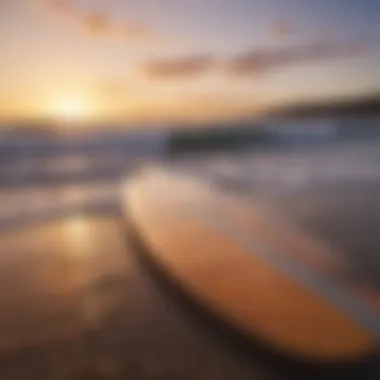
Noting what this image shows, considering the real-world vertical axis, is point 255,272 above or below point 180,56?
below

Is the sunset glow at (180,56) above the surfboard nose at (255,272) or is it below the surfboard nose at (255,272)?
above

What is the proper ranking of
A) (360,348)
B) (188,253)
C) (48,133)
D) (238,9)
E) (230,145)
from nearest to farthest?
(360,348), (188,253), (238,9), (48,133), (230,145)

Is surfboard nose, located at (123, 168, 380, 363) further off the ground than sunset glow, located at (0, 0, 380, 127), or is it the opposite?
sunset glow, located at (0, 0, 380, 127)

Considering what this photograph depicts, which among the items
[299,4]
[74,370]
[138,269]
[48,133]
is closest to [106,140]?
[48,133]

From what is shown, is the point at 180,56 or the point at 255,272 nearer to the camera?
the point at 255,272

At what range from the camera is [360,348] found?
1.96ft

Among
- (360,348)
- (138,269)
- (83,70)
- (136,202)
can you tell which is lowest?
(360,348)

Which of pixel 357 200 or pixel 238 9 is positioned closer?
pixel 238 9

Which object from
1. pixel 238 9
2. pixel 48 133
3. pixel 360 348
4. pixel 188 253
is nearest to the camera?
pixel 360 348

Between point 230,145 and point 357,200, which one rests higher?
point 230,145

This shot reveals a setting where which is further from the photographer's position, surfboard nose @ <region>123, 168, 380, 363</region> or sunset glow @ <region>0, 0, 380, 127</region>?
sunset glow @ <region>0, 0, 380, 127</region>

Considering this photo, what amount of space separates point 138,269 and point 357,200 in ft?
2.12

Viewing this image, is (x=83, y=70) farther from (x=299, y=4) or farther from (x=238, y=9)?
(x=299, y=4)

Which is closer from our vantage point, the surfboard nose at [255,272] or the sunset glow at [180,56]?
the surfboard nose at [255,272]
